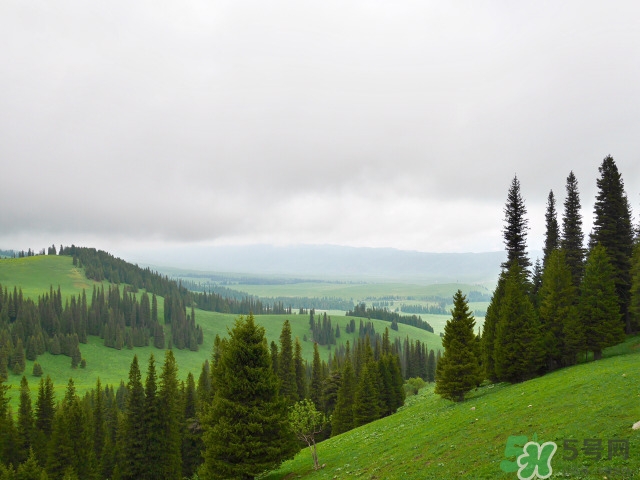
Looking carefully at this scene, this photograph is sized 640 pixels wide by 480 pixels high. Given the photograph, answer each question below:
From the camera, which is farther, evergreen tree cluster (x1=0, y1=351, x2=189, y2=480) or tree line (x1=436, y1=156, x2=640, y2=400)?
evergreen tree cluster (x1=0, y1=351, x2=189, y2=480)

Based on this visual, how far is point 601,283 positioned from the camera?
4906cm

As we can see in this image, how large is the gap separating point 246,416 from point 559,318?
45.2 meters

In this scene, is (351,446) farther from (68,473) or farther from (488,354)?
(68,473)

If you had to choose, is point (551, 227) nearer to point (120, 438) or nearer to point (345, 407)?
point (345, 407)

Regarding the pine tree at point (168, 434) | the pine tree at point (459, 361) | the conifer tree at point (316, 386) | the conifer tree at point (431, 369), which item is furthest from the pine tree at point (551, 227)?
the conifer tree at point (431, 369)

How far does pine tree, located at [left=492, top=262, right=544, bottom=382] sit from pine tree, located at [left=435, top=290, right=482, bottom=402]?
5.80 meters

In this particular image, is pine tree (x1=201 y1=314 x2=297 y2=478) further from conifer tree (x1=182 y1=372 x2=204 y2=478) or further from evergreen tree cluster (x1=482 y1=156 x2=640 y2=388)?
conifer tree (x1=182 y1=372 x2=204 y2=478)

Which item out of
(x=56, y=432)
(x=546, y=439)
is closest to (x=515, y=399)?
(x=546, y=439)

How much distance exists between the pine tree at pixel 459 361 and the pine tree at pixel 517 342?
19.0ft

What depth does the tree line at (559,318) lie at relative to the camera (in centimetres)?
4631

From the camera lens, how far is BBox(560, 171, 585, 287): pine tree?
6488 cm

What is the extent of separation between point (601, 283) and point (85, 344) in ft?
723

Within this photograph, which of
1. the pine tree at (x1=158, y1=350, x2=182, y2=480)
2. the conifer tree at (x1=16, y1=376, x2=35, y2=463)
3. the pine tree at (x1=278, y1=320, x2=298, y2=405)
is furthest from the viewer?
the pine tree at (x1=278, y1=320, x2=298, y2=405)

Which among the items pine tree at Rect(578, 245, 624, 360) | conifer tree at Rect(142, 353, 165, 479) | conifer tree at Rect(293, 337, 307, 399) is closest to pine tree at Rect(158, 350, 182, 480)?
conifer tree at Rect(142, 353, 165, 479)
